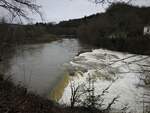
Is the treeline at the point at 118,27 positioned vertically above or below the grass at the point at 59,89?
above

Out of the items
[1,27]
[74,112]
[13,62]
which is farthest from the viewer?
[13,62]

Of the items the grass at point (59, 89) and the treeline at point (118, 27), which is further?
the treeline at point (118, 27)

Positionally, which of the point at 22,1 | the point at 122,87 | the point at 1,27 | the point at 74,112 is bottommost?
the point at 122,87

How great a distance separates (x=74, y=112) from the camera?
→ 5.32 meters

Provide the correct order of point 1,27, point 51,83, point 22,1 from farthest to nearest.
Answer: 1. point 51,83
2. point 1,27
3. point 22,1

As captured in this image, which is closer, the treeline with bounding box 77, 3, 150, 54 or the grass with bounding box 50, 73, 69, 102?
the grass with bounding box 50, 73, 69, 102

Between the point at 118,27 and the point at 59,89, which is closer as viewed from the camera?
the point at 59,89

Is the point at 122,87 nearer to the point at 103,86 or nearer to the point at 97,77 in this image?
the point at 103,86

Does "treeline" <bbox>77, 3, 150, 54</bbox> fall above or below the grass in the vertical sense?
above

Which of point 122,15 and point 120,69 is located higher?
point 122,15

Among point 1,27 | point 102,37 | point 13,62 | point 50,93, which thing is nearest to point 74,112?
point 1,27

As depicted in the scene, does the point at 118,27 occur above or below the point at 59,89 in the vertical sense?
above

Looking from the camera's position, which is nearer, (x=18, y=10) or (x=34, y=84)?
(x=18, y=10)

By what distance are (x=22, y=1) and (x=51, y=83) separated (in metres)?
7.30
